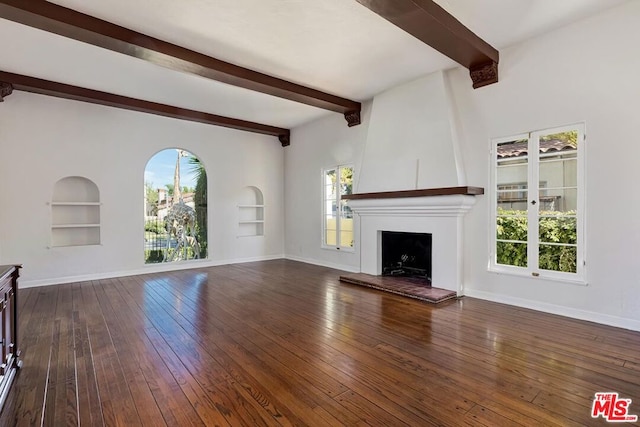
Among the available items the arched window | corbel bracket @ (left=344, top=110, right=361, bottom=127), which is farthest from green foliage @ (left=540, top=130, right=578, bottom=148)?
the arched window

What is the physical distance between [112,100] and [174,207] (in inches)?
97.2

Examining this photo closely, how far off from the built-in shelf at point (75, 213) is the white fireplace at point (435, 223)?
201 inches

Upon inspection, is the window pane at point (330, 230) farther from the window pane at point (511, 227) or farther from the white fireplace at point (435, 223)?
the window pane at point (511, 227)

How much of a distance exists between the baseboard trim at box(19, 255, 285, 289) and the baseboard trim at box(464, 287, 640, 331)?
517 centimetres

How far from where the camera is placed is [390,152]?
5.40 m

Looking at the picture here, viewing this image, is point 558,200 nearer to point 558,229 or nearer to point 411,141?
point 558,229

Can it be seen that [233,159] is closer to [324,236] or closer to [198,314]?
[324,236]

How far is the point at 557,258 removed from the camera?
12.6 ft

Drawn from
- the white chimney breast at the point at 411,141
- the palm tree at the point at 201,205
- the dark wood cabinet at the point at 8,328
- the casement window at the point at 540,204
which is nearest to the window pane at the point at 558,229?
the casement window at the point at 540,204

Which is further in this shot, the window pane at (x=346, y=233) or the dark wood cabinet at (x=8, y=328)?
the window pane at (x=346, y=233)

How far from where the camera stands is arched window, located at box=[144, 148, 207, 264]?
22.1 ft

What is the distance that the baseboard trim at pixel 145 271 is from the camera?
5438mm

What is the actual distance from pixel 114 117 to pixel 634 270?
26.6 feet

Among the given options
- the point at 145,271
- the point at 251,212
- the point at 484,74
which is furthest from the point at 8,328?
the point at 251,212
